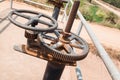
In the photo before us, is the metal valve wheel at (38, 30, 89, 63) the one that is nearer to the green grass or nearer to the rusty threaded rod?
the rusty threaded rod

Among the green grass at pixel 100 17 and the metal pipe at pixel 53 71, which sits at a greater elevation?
the metal pipe at pixel 53 71

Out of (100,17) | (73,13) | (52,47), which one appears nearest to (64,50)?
(52,47)

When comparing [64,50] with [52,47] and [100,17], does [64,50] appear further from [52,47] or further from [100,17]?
[100,17]

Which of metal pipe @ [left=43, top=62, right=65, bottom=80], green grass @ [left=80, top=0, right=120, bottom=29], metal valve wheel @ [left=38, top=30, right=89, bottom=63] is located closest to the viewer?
metal valve wheel @ [left=38, top=30, right=89, bottom=63]

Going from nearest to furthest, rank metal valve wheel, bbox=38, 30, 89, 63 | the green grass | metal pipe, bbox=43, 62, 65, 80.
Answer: metal valve wheel, bbox=38, 30, 89, 63 < metal pipe, bbox=43, 62, 65, 80 < the green grass

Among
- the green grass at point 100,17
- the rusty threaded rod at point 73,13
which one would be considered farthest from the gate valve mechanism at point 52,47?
the green grass at point 100,17

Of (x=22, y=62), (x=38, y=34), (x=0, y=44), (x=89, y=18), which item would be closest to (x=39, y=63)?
(x=22, y=62)

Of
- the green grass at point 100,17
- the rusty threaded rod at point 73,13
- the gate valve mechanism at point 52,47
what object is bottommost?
the green grass at point 100,17

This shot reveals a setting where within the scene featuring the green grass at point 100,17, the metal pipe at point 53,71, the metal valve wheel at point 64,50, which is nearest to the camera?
the metal valve wheel at point 64,50

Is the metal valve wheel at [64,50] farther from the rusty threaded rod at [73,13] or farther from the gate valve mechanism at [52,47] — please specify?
the rusty threaded rod at [73,13]

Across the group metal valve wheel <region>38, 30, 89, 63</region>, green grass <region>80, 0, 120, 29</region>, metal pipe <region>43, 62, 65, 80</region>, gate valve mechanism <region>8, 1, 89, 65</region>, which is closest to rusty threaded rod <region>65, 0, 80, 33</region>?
gate valve mechanism <region>8, 1, 89, 65</region>

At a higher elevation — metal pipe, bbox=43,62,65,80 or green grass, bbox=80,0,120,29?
metal pipe, bbox=43,62,65,80

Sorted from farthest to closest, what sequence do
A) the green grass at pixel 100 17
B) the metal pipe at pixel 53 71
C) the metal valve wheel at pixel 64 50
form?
the green grass at pixel 100 17
the metal pipe at pixel 53 71
the metal valve wheel at pixel 64 50

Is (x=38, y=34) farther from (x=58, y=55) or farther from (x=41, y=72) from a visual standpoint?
(x=41, y=72)
